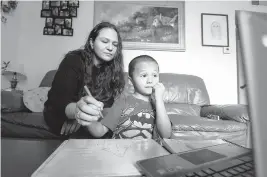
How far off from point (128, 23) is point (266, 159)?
2.35 meters

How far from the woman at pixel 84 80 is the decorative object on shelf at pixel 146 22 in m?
1.17

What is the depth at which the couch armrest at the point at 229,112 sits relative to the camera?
1320 mm

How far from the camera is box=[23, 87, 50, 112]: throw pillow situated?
1.54m

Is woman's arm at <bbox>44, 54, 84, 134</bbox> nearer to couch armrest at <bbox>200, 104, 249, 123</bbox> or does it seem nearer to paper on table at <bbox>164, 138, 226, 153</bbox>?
paper on table at <bbox>164, 138, 226, 153</bbox>

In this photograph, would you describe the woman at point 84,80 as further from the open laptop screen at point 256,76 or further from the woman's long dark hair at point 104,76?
the open laptop screen at point 256,76

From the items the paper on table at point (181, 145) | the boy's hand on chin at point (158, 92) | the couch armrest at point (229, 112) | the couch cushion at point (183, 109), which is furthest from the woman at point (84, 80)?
the couch armrest at point (229, 112)

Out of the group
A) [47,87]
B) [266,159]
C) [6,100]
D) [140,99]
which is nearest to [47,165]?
[266,159]

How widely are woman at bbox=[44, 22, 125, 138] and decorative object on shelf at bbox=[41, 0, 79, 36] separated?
4.57 feet

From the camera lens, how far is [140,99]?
0.96 m

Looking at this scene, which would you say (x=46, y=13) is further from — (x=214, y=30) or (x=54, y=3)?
(x=214, y=30)

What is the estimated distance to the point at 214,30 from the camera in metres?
2.46

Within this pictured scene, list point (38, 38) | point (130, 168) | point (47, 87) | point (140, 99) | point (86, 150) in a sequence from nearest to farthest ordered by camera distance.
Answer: point (130, 168) < point (86, 150) < point (140, 99) < point (47, 87) < point (38, 38)

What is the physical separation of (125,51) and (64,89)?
156cm

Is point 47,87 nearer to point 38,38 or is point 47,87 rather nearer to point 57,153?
point 38,38
